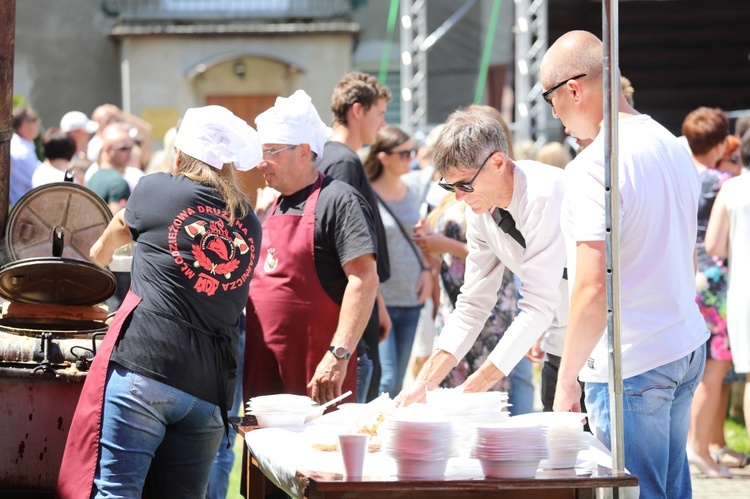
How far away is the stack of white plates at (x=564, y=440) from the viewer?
2.79 meters

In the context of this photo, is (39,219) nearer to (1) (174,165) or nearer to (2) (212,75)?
(1) (174,165)

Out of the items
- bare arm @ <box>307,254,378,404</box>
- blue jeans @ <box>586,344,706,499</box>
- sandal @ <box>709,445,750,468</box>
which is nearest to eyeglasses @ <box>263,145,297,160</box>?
bare arm @ <box>307,254,378,404</box>

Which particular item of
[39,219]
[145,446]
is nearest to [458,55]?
[39,219]

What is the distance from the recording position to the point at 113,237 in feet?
12.6

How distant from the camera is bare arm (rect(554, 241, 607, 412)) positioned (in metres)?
3.03

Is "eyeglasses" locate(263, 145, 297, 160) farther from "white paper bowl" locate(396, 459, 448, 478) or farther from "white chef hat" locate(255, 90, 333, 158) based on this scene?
"white paper bowl" locate(396, 459, 448, 478)

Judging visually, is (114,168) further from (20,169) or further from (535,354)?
(535,354)

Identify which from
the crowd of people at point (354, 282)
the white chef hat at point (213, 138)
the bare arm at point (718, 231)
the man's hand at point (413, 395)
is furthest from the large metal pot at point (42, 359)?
the bare arm at point (718, 231)

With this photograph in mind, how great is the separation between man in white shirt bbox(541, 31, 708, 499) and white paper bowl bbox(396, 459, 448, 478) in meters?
0.57

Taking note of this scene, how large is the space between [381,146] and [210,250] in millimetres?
3170

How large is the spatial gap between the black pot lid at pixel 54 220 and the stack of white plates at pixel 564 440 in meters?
2.63

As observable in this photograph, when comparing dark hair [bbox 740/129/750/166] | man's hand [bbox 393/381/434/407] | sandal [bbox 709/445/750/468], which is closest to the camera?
man's hand [bbox 393/381/434/407]

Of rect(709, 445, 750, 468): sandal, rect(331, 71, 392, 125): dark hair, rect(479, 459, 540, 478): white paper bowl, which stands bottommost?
rect(709, 445, 750, 468): sandal

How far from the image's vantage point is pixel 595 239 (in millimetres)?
3035
